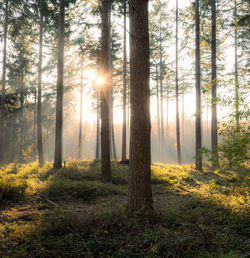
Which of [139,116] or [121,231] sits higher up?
[139,116]

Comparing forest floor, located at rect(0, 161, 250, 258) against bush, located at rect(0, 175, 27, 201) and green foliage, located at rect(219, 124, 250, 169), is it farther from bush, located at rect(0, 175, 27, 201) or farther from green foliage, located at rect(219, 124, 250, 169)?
green foliage, located at rect(219, 124, 250, 169)

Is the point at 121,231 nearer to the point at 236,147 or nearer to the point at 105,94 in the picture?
the point at 236,147

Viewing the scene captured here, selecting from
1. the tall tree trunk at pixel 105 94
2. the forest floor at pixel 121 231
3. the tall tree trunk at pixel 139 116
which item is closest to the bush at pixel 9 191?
the forest floor at pixel 121 231

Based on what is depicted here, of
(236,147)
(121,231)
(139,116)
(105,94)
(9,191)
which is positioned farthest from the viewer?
(105,94)

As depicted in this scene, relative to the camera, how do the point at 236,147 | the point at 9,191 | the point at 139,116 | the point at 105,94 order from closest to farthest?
the point at 139,116
the point at 236,147
the point at 9,191
the point at 105,94

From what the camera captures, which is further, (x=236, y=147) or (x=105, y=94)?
(x=105, y=94)

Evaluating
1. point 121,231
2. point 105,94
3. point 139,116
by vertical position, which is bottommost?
point 121,231

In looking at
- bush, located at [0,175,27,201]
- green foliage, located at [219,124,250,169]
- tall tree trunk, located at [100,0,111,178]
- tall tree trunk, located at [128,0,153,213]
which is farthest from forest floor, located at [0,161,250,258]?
tall tree trunk, located at [100,0,111,178]

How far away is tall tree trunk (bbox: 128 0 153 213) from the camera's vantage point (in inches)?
183

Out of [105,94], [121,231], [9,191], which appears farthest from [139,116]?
[105,94]

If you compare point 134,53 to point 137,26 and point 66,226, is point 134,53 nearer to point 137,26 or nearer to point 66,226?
point 137,26

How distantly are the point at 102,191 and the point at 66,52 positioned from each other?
17.2 m

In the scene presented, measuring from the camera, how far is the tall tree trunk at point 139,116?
15.2 feet

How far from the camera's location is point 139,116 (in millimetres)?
4645
